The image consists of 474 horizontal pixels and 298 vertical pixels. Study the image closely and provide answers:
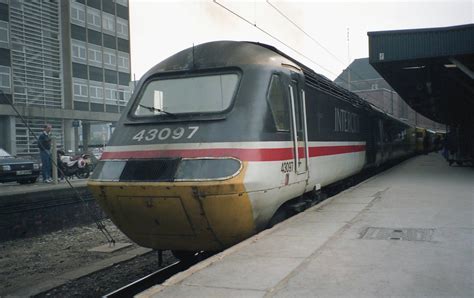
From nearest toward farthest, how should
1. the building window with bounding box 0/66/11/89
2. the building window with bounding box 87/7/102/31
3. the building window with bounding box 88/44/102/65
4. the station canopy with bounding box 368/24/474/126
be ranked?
the station canopy with bounding box 368/24/474/126, the building window with bounding box 0/66/11/89, the building window with bounding box 87/7/102/31, the building window with bounding box 88/44/102/65

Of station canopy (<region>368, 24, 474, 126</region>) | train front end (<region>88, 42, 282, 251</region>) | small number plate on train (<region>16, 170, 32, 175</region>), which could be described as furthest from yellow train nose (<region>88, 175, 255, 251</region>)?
station canopy (<region>368, 24, 474, 126</region>)

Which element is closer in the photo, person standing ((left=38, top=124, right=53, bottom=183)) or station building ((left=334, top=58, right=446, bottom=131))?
person standing ((left=38, top=124, right=53, bottom=183))

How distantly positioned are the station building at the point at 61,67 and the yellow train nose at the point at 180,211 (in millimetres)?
16523

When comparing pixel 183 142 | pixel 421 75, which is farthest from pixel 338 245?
pixel 421 75

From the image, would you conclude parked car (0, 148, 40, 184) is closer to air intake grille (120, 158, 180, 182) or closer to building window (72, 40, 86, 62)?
air intake grille (120, 158, 180, 182)

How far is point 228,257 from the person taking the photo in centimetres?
498

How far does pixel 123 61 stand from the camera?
41.0 metres

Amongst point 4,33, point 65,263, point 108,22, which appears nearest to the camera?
point 65,263

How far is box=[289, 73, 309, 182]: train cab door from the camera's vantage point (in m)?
6.61

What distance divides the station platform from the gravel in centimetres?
270

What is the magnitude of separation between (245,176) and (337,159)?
4.40m

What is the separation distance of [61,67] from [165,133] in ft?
94.3

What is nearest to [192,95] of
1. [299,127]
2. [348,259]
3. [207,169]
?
[207,169]

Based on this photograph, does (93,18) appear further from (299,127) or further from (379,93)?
(379,93)
